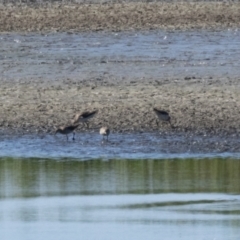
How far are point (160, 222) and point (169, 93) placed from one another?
574 cm

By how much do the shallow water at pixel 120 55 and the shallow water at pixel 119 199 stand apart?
14.4ft

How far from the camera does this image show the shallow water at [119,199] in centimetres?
1040

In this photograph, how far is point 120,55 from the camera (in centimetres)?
1925

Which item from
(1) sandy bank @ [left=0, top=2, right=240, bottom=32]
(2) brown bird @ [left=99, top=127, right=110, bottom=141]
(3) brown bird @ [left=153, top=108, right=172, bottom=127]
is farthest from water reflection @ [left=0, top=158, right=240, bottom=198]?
(1) sandy bank @ [left=0, top=2, right=240, bottom=32]

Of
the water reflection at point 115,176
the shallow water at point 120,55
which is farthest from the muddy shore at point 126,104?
the water reflection at point 115,176

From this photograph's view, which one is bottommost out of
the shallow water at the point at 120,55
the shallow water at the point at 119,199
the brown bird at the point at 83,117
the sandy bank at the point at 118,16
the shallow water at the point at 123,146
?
the shallow water at the point at 119,199

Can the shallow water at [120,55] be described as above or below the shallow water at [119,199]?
above

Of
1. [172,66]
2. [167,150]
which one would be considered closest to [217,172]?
[167,150]

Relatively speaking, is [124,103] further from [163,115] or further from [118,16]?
[118,16]

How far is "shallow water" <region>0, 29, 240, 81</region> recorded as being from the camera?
1778 cm

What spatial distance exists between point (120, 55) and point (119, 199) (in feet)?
25.7

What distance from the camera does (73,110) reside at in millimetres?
15602

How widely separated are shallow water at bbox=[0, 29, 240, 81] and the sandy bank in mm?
563

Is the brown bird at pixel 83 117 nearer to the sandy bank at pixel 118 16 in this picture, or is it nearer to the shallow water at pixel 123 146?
the shallow water at pixel 123 146
